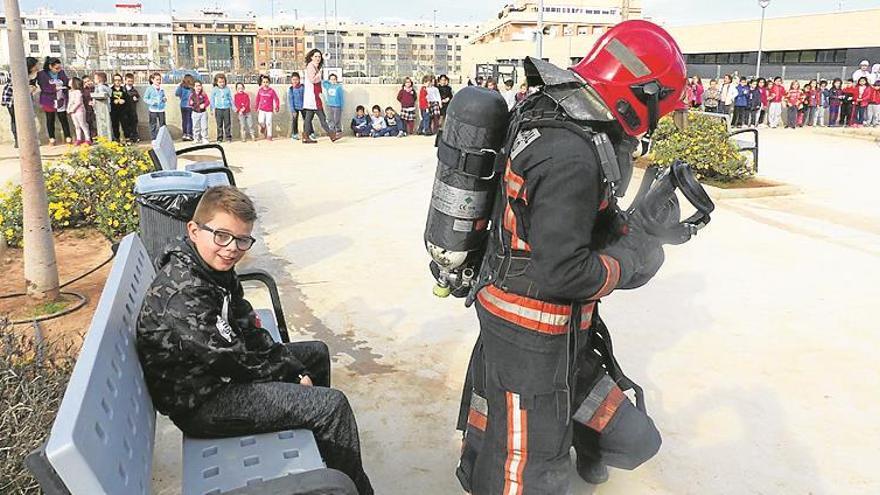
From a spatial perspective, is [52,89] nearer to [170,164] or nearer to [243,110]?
[243,110]

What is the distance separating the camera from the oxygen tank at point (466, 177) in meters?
2.27

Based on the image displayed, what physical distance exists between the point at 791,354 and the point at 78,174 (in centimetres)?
546

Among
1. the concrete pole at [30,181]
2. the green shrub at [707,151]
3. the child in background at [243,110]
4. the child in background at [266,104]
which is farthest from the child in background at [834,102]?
the concrete pole at [30,181]

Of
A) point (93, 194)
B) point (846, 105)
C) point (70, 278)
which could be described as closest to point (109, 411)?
point (70, 278)

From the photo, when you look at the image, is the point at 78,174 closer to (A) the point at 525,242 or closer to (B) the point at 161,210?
(B) the point at 161,210

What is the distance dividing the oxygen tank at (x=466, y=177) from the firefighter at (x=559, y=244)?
5 cm

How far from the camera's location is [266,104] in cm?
1381

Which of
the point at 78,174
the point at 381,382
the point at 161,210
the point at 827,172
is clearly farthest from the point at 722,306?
the point at 827,172

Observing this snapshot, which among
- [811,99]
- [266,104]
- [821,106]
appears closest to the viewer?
[266,104]

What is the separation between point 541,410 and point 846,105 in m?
20.7

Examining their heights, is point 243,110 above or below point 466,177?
below

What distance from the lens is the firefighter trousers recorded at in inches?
89.3

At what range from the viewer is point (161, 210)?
423 cm

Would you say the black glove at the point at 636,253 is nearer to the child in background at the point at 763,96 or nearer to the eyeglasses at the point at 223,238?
the eyeglasses at the point at 223,238
